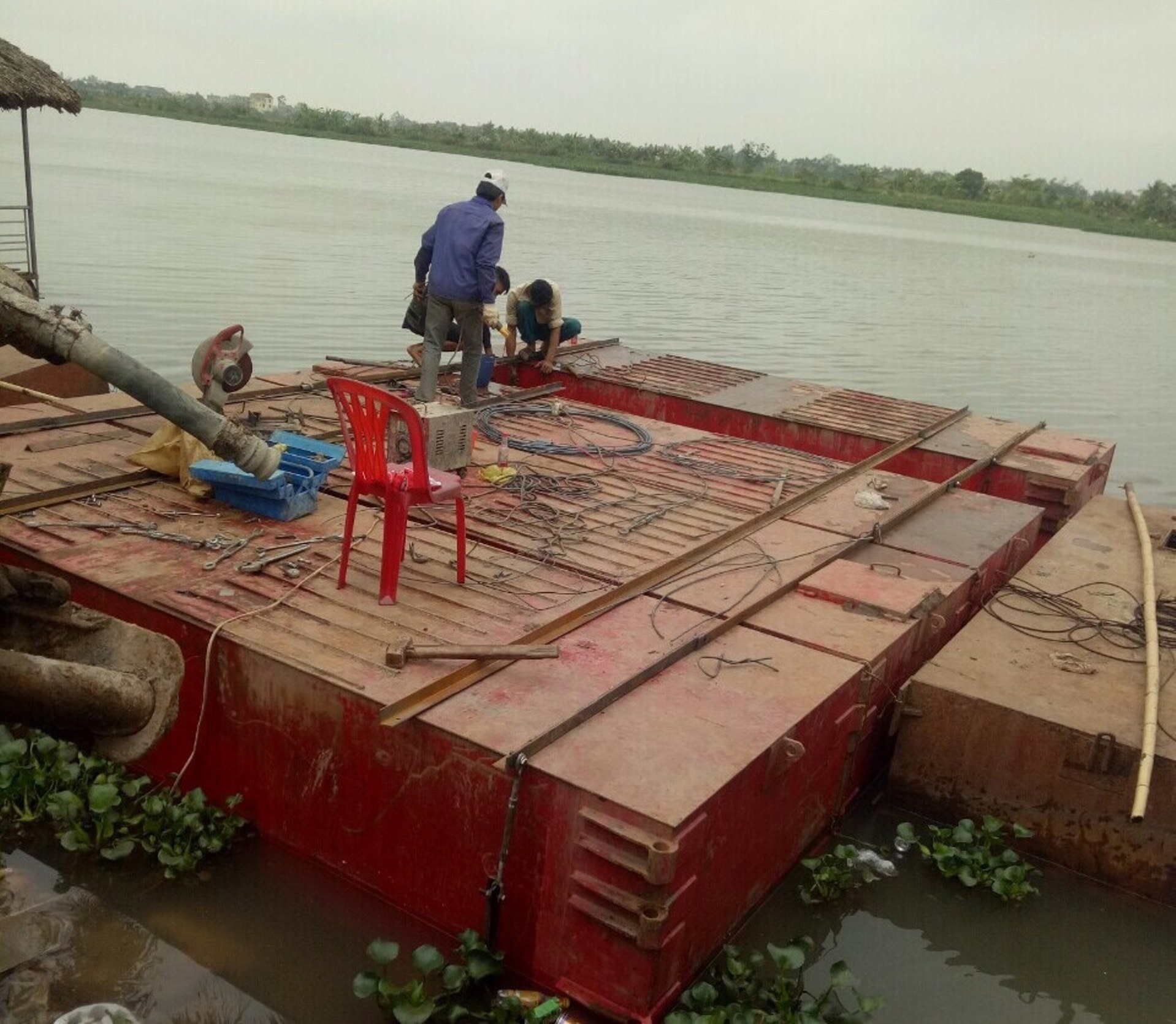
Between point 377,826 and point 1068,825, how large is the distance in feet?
9.48

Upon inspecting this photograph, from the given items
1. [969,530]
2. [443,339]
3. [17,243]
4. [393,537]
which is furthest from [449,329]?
[17,243]

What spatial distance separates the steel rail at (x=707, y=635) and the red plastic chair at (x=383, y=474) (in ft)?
3.62

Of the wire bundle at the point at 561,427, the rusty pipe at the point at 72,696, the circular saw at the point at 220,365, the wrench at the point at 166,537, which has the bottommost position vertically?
the wire bundle at the point at 561,427

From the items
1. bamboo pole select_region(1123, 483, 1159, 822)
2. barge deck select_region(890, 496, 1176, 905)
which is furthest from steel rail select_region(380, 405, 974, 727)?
bamboo pole select_region(1123, 483, 1159, 822)

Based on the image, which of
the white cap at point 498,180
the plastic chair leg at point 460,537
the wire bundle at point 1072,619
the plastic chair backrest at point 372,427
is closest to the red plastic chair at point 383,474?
the plastic chair backrest at point 372,427

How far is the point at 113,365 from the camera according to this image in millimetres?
3379

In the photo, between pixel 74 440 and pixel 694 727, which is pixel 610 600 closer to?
pixel 694 727

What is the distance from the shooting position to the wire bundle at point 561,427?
7301mm

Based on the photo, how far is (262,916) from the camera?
4074mm

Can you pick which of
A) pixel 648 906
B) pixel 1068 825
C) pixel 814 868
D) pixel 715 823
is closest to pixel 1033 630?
pixel 1068 825

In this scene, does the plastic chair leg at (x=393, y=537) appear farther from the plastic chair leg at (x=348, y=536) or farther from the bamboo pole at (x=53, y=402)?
the bamboo pole at (x=53, y=402)

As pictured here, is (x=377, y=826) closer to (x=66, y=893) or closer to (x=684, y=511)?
(x=66, y=893)

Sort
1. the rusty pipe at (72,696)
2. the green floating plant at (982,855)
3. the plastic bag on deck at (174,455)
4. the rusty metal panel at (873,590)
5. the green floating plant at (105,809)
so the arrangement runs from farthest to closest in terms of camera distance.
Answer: the plastic bag on deck at (174,455) < the rusty metal panel at (873,590) < the green floating plant at (982,855) < the green floating plant at (105,809) < the rusty pipe at (72,696)

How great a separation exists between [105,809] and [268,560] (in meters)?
1.19
